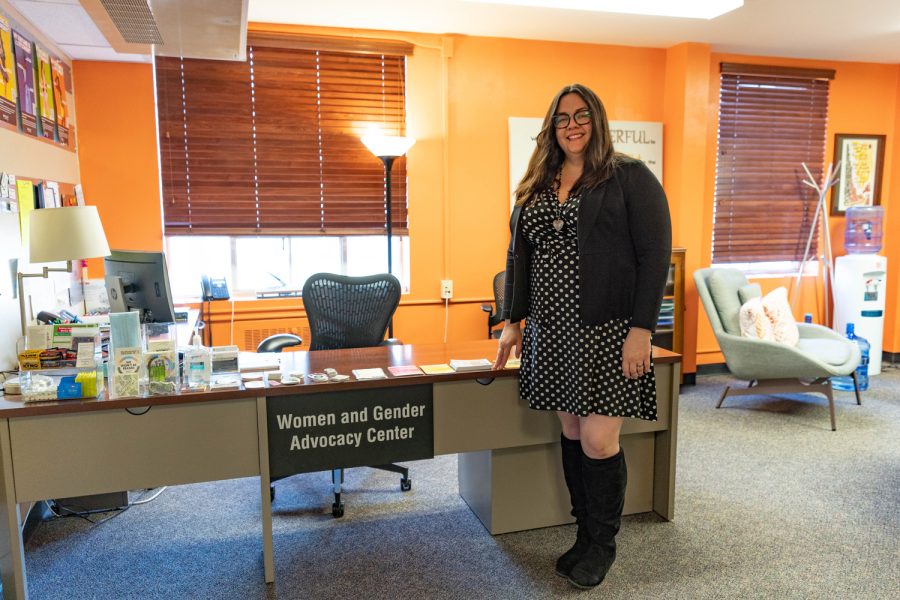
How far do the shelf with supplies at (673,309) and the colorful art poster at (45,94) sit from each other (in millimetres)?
3953

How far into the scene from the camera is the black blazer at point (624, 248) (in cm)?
193

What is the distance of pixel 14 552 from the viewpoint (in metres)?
1.94

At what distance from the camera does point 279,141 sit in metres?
4.21

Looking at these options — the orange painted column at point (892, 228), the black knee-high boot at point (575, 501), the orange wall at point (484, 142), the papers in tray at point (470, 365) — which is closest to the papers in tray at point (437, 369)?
the papers in tray at point (470, 365)

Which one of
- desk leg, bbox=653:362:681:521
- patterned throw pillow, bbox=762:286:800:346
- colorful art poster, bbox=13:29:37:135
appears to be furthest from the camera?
patterned throw pillow, bbox=762:286:800:346

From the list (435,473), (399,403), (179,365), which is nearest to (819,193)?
(435,473)

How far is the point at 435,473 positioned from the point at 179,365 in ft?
4.76

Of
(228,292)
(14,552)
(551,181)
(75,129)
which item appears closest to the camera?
(14,552)

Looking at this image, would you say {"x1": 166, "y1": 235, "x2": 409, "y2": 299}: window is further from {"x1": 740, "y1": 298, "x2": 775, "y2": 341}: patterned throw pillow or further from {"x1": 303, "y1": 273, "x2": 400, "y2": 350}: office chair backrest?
{"x1": 740, "y1": 298, "x2": 775, "y2": 341}: patterned throw pillow

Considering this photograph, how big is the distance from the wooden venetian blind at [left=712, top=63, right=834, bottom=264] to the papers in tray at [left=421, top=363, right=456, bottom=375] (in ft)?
11.7

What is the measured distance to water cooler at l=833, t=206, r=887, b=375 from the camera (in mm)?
5000

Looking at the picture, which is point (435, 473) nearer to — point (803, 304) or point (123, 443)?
point (123, 443)

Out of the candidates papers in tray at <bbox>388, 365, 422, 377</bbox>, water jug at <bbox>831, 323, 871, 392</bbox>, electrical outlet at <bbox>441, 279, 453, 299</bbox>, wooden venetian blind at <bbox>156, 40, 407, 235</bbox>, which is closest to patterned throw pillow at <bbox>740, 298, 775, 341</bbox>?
water jug at <bbox>831, 323, 871, 392</bbox>

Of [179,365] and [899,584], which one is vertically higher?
[179,365]
